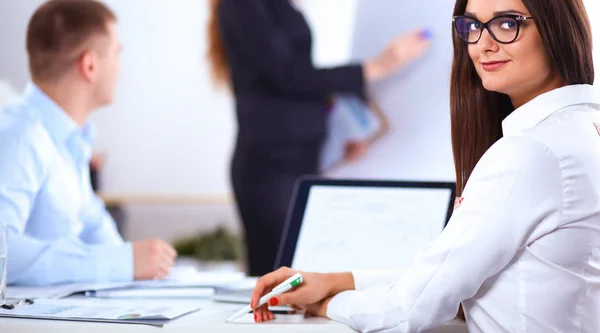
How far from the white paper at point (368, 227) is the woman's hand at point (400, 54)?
1.91 metres

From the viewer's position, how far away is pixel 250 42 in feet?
11.4

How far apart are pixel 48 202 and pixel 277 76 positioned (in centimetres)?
167

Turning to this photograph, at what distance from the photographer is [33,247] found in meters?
1.86

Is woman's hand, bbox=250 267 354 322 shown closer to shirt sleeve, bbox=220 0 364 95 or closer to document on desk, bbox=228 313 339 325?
document on desk, bbox=228 313 339 325

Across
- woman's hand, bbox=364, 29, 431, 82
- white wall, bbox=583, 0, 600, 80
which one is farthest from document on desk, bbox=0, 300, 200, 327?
white wall, bbox=583, 0, 600, 80

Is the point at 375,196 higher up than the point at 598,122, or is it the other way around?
the point at 598,122

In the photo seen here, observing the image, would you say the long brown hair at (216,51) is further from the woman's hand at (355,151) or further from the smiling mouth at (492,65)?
the smiling mouth at (492,65)

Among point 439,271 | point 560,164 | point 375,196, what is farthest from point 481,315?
point 375,196

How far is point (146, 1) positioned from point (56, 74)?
196 centimetres

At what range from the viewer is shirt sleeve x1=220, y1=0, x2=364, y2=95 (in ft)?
11.3

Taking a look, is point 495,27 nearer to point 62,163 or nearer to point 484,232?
point 484,232

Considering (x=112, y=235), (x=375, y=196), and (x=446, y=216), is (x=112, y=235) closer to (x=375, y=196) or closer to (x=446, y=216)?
(x=375, y=196)

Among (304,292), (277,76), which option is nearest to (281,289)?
(304,292)

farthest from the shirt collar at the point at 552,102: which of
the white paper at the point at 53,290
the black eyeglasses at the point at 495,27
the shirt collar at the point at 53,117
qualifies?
the shirt collar at the point at 53,117
